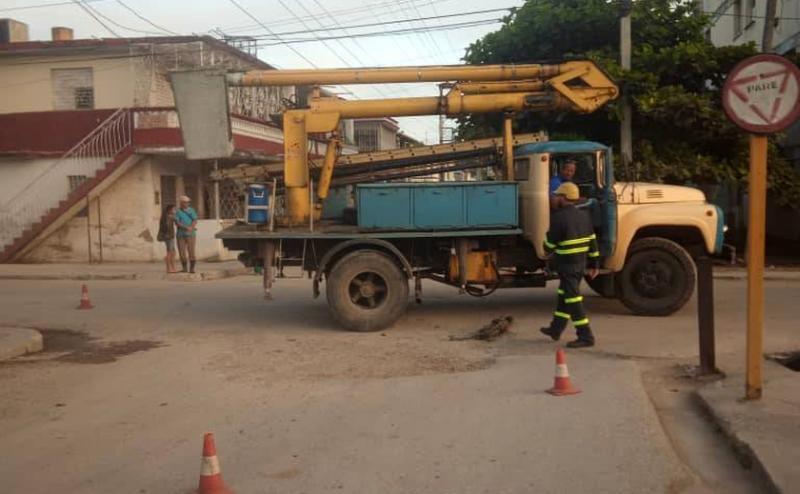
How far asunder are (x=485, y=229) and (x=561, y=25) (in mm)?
10545

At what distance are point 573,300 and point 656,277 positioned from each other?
2.58 metres

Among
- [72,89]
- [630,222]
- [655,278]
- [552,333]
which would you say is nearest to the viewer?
[552,333]

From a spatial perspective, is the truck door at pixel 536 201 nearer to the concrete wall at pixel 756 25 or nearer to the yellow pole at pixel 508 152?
the yellow pole at pixel 508 152

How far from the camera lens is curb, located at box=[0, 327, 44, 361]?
884 centimetres

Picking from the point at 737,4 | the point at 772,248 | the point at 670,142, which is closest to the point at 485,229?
the point at 670,142

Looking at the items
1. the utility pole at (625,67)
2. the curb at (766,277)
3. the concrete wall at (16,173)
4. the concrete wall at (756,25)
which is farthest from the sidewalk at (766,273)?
the concrete wall at (16,173)

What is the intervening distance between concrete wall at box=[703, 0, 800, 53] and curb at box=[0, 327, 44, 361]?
16.5 m

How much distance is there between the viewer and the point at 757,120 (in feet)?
18.9

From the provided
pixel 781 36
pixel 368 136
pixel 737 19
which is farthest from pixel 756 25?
pixel 368 136

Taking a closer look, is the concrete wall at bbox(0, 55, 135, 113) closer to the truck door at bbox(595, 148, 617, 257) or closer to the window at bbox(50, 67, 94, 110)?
the window at bbox(50, 67, 94, 110)

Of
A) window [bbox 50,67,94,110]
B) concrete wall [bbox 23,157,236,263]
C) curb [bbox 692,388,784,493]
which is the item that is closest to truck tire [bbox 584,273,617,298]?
curb [bbox 692,388,784,493]

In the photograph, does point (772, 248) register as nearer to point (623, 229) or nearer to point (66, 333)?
point (623, 229)

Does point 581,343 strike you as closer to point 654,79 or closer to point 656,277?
point 656,277

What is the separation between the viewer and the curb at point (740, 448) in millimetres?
4484
